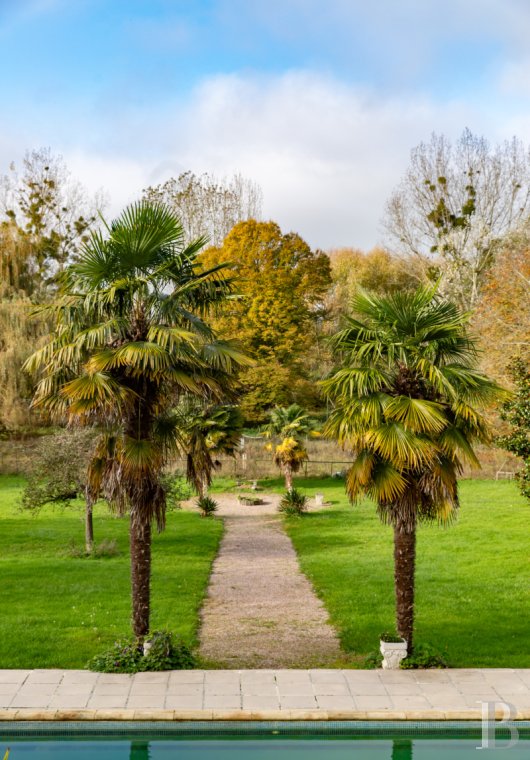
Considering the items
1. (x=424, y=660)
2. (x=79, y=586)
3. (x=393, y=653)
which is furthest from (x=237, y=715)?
(x=79, y=586)

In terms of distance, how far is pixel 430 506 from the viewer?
12211mm

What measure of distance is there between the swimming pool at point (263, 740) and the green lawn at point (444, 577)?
2663 mm

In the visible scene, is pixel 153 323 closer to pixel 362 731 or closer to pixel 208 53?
pixel 362 731

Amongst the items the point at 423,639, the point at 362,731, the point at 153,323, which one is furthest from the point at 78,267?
the point at 423,639

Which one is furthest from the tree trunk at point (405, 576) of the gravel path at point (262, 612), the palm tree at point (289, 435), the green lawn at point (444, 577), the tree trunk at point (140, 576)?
the palm tree at point (289, 435)

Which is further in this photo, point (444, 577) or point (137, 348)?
point (444, 577)

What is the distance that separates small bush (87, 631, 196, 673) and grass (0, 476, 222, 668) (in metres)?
0.88

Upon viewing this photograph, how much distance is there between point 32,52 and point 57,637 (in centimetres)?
1155

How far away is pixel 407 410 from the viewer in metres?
11.6

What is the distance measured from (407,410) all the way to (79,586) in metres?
10.7

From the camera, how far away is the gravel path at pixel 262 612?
45.3ft

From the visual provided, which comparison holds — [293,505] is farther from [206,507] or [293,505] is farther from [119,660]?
[119,660]

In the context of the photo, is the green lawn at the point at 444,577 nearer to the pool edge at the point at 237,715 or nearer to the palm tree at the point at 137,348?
the pool edge at the point at 237,715

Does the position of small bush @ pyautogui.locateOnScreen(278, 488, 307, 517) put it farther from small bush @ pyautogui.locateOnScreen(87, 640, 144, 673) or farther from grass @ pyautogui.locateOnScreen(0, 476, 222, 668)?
small bush @ pyautogui.locateOnScreen(87, 640, 144, 673)
